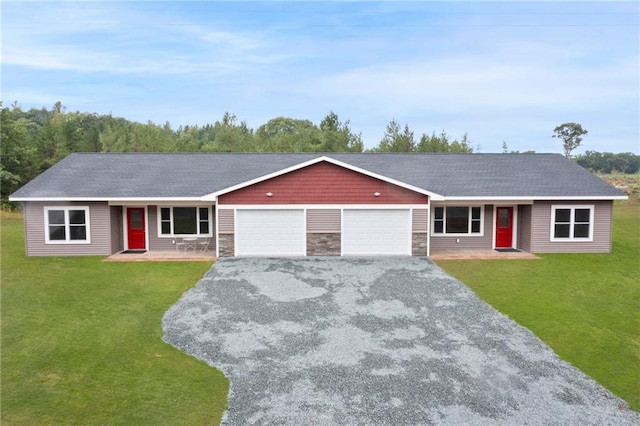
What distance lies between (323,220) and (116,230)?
8.34 meters

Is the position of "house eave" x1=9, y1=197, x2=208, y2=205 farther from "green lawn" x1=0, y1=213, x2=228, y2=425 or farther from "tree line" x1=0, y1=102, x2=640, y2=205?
"tree line" x1=0, y1=102, x2=640, y2=205

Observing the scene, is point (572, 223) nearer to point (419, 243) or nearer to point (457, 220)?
point (457, 220)

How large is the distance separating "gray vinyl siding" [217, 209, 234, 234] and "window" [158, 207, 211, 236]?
141cm

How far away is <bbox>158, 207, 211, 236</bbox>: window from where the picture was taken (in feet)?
54.7

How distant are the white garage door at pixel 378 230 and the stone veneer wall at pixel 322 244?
35 cm

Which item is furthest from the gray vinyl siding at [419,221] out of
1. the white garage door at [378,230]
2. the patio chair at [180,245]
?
the patio chair at [180,245]

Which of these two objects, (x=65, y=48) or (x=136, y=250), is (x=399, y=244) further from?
(x=65, y=48)

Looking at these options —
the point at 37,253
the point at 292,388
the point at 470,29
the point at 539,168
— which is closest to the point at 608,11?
the point at 470,29

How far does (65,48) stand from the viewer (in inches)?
913

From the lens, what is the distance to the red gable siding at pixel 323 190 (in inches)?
611

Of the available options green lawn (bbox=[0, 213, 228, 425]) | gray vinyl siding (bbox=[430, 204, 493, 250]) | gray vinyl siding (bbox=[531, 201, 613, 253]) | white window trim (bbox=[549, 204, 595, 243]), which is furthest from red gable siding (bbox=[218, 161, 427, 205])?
white window trim (bbox=[549, 204, 595, 243])

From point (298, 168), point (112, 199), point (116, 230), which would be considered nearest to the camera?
point (112, 199)

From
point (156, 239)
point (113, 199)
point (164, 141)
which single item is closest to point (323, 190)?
point (156, 239)

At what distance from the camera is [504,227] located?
56.6 feet
